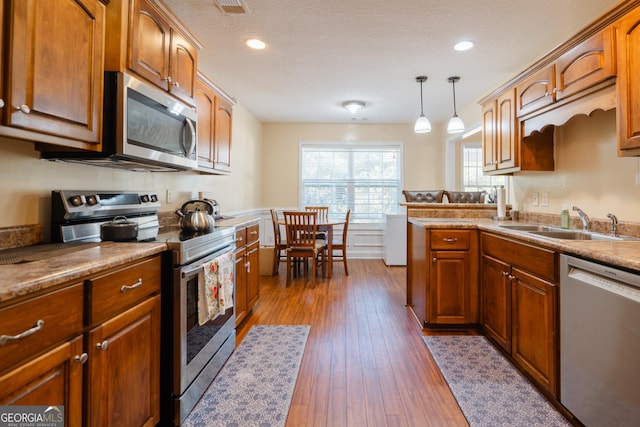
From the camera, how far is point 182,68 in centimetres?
211

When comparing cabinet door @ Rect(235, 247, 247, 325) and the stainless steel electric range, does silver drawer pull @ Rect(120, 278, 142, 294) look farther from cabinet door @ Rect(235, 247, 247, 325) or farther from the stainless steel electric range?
cabinet door @ Rect(235, 247, 247, 325)

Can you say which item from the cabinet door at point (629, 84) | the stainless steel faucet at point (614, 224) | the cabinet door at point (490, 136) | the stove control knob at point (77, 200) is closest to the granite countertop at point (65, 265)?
the stove control knob at point (77, 200)

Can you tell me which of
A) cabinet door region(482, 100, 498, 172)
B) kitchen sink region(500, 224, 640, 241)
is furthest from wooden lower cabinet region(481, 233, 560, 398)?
cabinet door region(482, 100, 498, 172)

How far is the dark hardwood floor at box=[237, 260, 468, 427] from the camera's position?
166 cm

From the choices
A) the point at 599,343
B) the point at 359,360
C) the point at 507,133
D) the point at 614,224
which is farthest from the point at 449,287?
the point at 507,133

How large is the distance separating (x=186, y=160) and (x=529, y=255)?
2.20 m

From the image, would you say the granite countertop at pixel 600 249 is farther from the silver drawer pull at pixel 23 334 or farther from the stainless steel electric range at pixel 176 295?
the silver drawer pull at pixel 23 334

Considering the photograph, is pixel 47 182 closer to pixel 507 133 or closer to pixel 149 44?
pixel 149 44

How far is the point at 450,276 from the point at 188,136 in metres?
2.24

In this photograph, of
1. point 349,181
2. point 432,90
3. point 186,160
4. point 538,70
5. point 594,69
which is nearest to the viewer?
point 594,69

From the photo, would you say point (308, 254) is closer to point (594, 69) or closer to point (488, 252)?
point (488, 252)

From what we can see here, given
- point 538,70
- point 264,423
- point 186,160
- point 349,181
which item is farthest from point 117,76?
point 349,181

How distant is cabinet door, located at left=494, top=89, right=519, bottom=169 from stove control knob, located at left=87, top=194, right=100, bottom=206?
118 inches

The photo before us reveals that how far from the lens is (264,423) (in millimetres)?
1582
